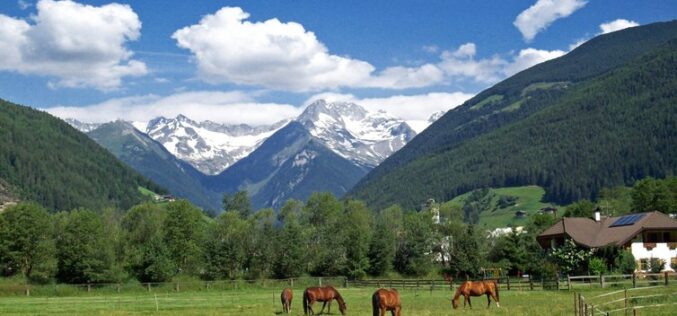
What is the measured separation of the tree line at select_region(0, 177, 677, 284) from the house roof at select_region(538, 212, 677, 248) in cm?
395

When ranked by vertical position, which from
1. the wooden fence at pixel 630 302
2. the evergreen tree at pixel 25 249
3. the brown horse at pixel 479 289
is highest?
the evergreen tree at pixel 25 249

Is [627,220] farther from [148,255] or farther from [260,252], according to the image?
[148,255]

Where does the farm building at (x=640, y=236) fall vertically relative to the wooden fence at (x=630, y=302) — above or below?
above

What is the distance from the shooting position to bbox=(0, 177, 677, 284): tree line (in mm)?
97875

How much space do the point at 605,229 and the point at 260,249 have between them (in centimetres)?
Result: 4959

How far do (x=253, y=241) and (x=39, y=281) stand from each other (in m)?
31.2

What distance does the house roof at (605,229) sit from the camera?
84.9m

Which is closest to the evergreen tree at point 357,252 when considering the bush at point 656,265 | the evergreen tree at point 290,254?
the evergreen tree at point 290,254

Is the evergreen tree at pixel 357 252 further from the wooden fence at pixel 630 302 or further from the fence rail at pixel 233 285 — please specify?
the wooden fence at pixel 630 302

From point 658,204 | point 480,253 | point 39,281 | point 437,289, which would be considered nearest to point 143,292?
point 39,281

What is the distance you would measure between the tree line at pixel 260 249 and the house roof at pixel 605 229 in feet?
13.0

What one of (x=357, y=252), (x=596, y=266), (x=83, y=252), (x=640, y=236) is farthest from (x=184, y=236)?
(x=640, y=236)

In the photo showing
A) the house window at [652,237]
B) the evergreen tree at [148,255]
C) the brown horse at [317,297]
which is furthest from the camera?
the evergreen tree at [148,255]

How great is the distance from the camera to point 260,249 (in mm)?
111875
